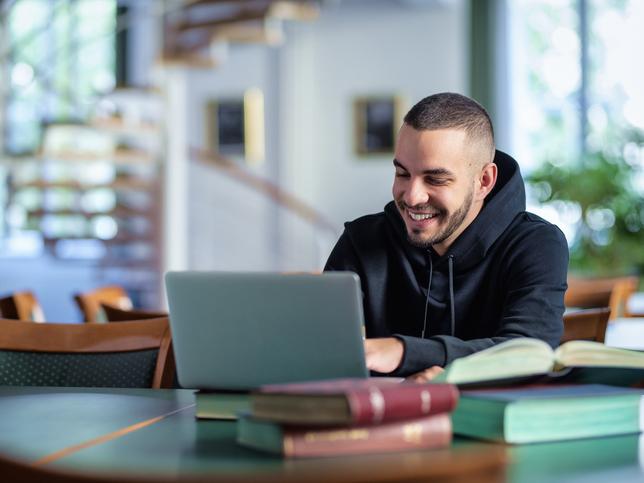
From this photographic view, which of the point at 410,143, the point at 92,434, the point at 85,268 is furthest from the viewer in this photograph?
the point at 85,268

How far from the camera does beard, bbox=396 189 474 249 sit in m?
1.87

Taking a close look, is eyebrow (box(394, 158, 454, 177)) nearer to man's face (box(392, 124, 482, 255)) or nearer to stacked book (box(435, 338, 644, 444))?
man's face (box(392, 124, 482, 255))

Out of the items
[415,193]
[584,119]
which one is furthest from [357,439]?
[584,119]

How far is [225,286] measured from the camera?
48.2 inches

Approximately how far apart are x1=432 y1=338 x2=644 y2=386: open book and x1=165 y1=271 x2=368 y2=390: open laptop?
0.42 ft

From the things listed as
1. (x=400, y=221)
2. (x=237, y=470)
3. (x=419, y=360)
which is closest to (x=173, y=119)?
(x=400, y=221)

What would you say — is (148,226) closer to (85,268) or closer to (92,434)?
(85,268)

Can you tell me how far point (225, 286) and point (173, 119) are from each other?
680 centimetres

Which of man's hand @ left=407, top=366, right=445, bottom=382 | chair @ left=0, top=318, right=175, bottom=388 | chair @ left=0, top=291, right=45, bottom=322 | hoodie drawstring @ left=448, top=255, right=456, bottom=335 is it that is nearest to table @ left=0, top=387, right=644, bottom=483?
man's hand @ left=407, top=366, right=445, bottom=382

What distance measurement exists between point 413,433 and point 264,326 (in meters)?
0.24

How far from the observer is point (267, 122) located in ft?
32.4

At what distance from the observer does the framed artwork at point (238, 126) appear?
9906 millimetres

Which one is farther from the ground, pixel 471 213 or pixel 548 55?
pixel 548 55

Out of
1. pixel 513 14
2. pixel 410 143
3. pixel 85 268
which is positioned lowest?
pixel 85 268
